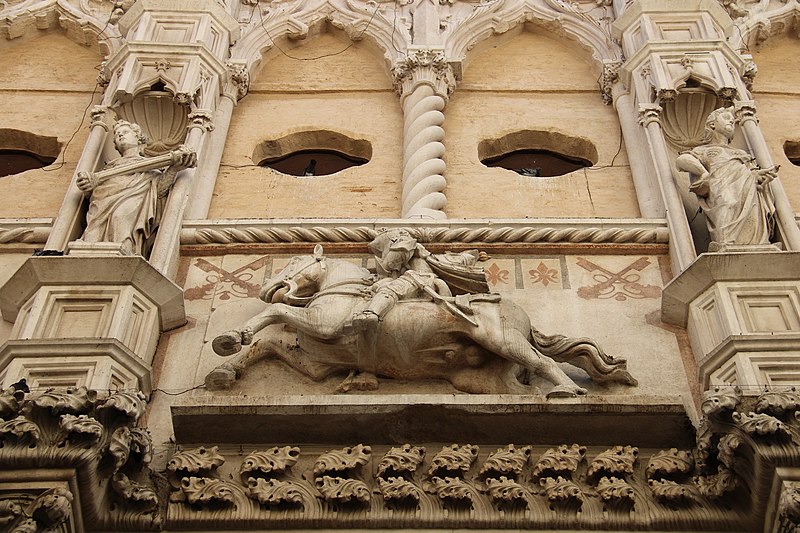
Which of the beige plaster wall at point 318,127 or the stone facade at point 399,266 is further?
the beige plaster wall at point 318,127

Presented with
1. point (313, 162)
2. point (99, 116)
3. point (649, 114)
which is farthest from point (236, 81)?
point (649, 114)

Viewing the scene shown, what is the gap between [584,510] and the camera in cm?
572

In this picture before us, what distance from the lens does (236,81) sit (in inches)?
377

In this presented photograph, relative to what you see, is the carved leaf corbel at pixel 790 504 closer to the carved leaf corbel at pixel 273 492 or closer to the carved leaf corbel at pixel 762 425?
the carved leaf corbel at pixel 762 425

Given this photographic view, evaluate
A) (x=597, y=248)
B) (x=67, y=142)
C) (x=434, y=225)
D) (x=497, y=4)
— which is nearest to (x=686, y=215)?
(x=597, y=248)

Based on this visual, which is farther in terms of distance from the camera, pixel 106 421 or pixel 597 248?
pixel 597 248

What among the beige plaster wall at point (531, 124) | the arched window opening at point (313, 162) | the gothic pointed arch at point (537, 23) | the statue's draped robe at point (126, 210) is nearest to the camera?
the statue's draped robe at point (126, 210)

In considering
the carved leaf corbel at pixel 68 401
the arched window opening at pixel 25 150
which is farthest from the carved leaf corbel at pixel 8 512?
the arched window opening at pixel 25 150

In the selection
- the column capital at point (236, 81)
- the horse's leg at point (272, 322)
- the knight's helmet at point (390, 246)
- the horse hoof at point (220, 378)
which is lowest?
the horse hoof at point (220, 378)

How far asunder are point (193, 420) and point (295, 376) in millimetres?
793

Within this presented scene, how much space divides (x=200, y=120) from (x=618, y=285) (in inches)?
123

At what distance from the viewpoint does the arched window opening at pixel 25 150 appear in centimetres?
941

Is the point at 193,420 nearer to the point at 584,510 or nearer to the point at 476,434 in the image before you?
the point at 476,434

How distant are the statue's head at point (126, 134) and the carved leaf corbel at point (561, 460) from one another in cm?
357
